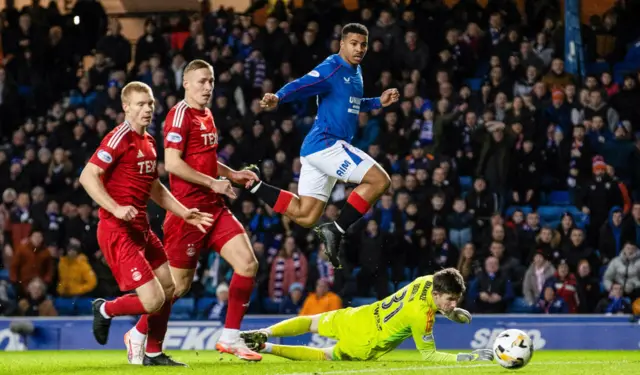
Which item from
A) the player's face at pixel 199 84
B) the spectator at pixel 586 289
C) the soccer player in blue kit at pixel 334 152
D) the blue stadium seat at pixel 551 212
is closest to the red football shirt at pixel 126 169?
the player's face at pixel 199 84

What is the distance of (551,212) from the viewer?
61.5 feet

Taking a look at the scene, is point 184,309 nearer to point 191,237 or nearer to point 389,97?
point 191,237

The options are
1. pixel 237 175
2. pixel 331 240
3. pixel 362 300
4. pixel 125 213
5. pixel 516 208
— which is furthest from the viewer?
pixel 516 208

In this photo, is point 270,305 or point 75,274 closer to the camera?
point 270,305

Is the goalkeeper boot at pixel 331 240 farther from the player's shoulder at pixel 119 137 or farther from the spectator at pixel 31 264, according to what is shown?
the spectator at pixel 31 264

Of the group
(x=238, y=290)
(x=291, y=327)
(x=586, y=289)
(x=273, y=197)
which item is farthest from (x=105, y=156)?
(x=586, y=289)

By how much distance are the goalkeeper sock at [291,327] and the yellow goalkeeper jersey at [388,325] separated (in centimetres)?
15

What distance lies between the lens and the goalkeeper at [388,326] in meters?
10.2

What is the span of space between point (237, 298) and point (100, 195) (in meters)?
1.73

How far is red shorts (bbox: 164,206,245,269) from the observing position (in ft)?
34.8

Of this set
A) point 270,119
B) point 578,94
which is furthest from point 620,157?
point 270,119

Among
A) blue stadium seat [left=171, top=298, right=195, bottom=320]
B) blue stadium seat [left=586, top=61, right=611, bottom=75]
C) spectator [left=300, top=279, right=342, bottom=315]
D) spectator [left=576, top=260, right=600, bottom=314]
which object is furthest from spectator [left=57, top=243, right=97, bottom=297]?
blue stadium seat [left=586, top=61, right=611, bottom=75]

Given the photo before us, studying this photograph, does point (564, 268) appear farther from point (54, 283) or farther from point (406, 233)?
point (54, 283)

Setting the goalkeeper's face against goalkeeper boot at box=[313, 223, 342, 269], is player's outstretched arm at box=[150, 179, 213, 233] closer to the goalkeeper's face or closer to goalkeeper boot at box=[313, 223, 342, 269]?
goalkeeper boot at box=[313, 223, 342, 269]
